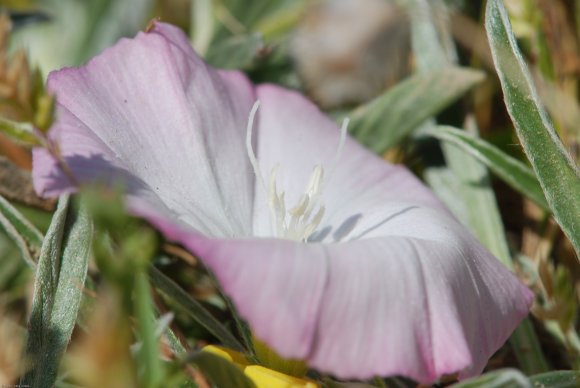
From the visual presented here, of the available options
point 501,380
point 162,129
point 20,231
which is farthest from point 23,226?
point 501,380

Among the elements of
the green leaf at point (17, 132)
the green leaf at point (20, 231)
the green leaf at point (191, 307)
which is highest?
the green leaf at point (17, 132)

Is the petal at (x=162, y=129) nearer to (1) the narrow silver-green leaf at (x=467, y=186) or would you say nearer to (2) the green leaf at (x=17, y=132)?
(2) the green leaf at (x=17, y=132)

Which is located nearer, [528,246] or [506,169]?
[506,169]

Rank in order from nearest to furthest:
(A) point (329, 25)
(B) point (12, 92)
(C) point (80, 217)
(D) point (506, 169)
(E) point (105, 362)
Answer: (E) point (105, 362), (C) point (80, 217), (B) point (12, 92), (D) point (506, 169), (A) point (329, 25)

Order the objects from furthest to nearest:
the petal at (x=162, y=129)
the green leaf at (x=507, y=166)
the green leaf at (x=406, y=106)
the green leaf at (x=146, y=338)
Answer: the green leaf at (x=406, y=106) → the green leaf at (x=507, y=166) → the petal at (x=162, y=129) → the green leaf at (x=146, y=338)

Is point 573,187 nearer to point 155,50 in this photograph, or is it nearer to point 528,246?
point 528,246

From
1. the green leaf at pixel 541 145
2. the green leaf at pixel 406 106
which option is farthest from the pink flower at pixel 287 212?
the green leaf at pixel 406 106

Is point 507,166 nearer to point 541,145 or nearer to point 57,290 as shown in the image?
point 541,145

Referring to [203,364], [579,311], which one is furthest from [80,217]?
[579,311]
